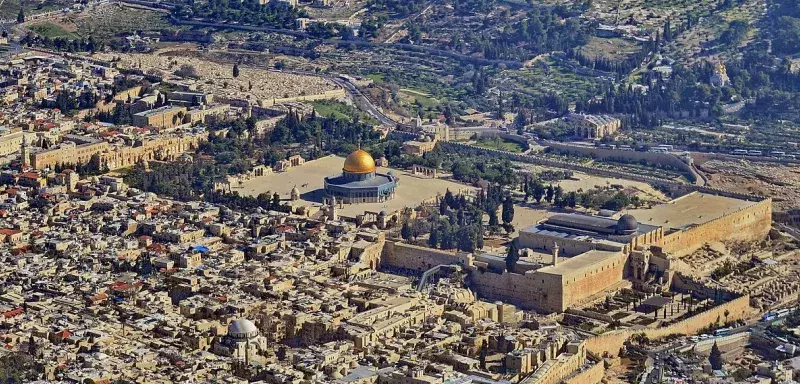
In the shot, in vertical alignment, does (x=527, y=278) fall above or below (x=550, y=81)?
above

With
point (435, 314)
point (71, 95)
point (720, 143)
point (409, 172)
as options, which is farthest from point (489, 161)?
point (435, 314)

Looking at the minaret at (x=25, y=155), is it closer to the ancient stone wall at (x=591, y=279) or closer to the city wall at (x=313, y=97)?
the city wall at (x=313, y=97)

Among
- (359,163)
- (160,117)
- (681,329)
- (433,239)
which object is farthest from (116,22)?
(681,329)

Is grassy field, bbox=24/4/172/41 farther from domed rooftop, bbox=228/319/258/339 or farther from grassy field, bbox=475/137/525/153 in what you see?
domed rooftop, bbox=228/319/258/339

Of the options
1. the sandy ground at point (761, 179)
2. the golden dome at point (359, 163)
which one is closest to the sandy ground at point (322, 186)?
the golden dome at point (359, 163)

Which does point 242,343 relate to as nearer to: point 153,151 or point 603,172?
point 153,151

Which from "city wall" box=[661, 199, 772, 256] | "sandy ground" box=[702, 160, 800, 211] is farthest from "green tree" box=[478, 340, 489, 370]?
"sandy ground" box=[702, 160, 800, 211]
